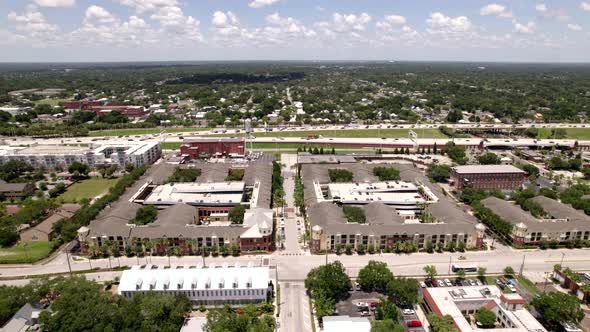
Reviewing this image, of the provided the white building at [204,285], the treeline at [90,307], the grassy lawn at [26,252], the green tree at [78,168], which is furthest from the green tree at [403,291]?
the green tree at [78,168]

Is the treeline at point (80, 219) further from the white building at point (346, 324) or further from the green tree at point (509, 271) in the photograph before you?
the green tree at point (509, 271)

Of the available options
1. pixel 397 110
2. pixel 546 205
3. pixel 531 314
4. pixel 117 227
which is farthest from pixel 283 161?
pixel 397 110

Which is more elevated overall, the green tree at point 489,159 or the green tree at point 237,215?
the green tree at point 489,159

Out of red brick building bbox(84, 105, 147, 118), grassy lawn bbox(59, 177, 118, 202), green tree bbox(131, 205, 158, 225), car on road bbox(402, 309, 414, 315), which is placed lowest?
car on road bbox(402, 309, 414, 315)

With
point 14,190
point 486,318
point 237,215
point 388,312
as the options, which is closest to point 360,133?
point 237,215

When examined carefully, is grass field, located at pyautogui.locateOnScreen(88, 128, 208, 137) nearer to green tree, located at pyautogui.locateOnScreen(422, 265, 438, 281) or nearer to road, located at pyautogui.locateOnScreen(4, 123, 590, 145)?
road, located at pyautogui.locateOnScreen(4, 123, 590, 145)

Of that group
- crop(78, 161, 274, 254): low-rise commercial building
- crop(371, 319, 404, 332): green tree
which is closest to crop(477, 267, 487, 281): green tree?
crop(371, 319, 404, 332): green tree

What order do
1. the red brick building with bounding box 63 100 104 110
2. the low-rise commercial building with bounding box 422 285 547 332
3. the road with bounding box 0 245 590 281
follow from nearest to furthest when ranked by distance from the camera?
1. the low-rise commercial building with bounding box 422 285 547 332
2. the road with bounding box 0 245 590 281
3. the red brick building with bounding box 63 100 104 110
